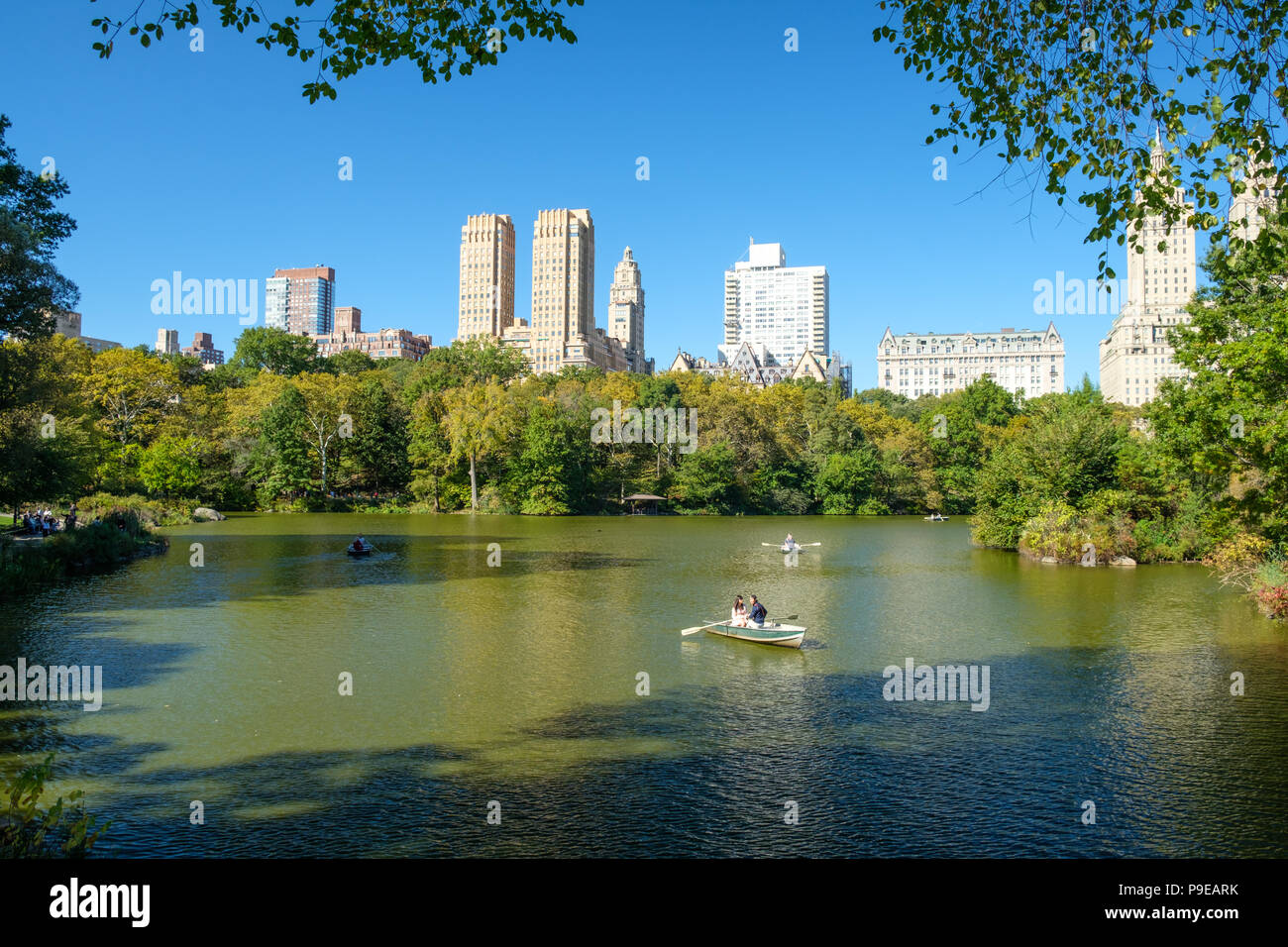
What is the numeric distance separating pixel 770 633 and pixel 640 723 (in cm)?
636

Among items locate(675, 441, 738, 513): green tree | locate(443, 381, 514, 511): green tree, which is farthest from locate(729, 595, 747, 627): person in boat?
locate(675, 441, 738, 513): green tree

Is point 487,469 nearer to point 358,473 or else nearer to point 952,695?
point 358,473

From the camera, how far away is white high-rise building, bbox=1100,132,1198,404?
14750cm

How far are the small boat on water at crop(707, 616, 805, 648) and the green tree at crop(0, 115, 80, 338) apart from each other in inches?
813

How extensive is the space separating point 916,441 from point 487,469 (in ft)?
140

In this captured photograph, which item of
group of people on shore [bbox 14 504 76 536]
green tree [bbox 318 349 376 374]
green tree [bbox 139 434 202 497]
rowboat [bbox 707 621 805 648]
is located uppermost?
green tree [bbox 318 349 376 374]

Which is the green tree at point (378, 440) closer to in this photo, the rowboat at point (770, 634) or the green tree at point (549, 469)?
the green tree at point (549, 469)

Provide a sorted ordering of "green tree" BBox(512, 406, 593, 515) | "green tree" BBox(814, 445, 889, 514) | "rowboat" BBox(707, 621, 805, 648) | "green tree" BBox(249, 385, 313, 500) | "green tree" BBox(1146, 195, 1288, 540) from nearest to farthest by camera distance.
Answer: "green tree" BBox(1146, 195, 1288, 540) → "rowboat" BBox(707, 621, 805, 648) → "green tree" BBox(249, 385, 313, 500) → "green tree" BBox(512, 406, 593, 515) → "green tree" BBox(814, 445, 889, 514)

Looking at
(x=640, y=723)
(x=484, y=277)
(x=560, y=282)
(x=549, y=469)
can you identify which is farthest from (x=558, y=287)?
(x=640, y=723)

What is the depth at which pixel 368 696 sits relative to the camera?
47.6ft

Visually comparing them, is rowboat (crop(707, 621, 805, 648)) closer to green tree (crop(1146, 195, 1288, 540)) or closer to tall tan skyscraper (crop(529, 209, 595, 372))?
green tree (crop(1146, 195, 1288, 540))

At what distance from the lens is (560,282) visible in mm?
185250
